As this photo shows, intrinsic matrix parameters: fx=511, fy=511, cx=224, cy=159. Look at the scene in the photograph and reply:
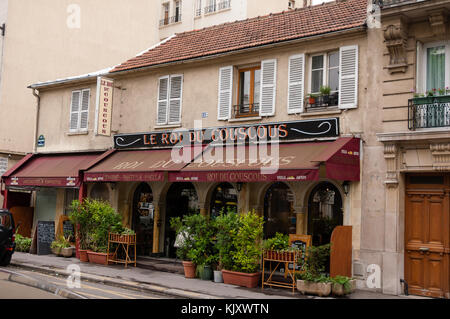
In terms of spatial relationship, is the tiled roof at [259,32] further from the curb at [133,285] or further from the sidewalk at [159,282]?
the curb at [133,285]

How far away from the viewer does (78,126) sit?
1894 centimetres

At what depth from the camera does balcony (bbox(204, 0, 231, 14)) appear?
31.5 metres

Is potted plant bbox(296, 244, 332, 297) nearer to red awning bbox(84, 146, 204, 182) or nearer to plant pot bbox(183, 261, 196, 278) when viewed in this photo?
plant pot bbox(183, 261, 196, 278)

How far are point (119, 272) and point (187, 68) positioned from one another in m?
6.60

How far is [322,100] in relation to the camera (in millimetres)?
13203

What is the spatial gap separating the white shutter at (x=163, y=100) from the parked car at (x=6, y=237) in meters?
5.36

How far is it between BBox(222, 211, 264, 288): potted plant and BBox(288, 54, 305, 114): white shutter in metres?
3.29

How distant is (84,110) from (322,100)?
9550 mm

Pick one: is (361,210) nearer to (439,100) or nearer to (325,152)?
(325,152)

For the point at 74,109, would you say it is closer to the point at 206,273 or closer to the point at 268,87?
the point at 268,87

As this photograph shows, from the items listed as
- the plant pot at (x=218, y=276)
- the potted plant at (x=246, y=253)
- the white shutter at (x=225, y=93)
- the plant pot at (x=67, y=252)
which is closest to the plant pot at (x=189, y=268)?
the plant pot at (x=218, y=276)

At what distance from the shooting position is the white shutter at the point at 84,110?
1875cm

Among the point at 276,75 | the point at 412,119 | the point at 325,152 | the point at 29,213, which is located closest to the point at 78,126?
the point at 29,213

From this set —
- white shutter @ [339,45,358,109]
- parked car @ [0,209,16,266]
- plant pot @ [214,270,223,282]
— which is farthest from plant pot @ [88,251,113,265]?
white shutter @ [339,45,358,109]
